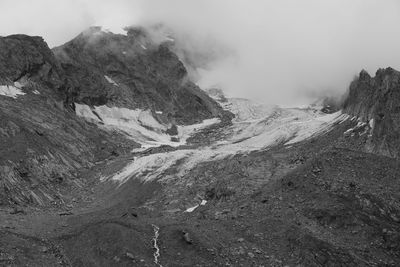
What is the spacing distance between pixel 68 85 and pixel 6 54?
18560 millimetres

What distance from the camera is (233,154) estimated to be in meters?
79.8

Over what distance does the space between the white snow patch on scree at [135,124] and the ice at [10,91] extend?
24.6 m

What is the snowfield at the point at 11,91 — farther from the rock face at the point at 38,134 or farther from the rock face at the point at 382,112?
the rock face at the point at 382,112

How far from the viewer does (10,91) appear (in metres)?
120

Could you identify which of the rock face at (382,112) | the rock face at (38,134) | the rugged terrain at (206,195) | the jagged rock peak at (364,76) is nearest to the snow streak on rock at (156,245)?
the rugged terrain at (206,195)

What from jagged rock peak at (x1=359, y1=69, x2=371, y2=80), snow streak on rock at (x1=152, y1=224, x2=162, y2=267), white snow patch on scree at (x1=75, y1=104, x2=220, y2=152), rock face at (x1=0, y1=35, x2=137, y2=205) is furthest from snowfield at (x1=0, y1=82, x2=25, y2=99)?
snow streak on rock at (x1=152, y1=224, x2=162, y2=267)

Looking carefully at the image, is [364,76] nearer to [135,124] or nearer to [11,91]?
[11,91]

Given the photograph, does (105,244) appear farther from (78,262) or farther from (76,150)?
(76,150)

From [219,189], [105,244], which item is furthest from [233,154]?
[105,244]

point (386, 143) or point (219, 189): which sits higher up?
point (386, 143)

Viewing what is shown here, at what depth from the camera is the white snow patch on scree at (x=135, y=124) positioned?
145000 mm

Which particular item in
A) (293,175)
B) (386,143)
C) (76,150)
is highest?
(386,143)

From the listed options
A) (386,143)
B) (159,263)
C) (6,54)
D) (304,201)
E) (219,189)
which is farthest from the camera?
(6,54)

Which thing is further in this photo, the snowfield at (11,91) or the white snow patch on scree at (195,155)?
the snowfield at (11,91)
